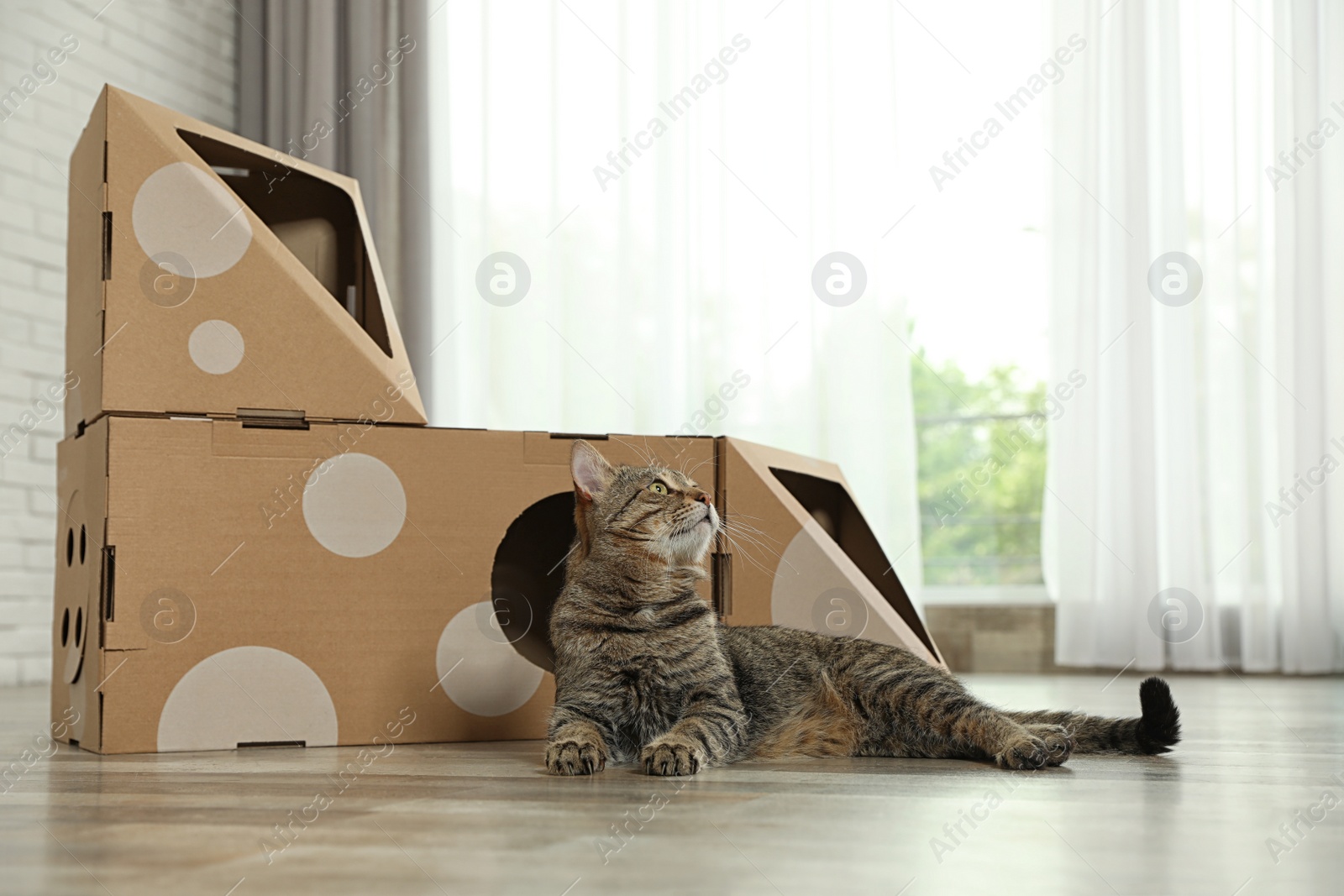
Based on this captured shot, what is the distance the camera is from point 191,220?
1622mm

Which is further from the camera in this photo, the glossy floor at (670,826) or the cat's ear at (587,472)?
the cat's ear at (587,472)

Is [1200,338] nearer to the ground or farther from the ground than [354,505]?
farther from the ground

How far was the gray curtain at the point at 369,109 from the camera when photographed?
388cm

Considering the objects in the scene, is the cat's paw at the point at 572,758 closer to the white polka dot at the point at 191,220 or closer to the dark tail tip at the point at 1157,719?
the dark tail tip at the point at 1157,719

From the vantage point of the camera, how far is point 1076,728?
1.53m

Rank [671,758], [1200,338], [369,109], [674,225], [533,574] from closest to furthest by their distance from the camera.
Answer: [671,758], [533,574], [1200,338], [674,225], [369,109]

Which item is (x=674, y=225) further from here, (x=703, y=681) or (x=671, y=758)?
(x=671, y=758)

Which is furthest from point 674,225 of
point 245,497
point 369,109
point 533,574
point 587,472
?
point 245,497

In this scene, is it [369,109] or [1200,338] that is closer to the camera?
[1200,338]

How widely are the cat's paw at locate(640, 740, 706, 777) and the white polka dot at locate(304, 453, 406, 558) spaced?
A: 0.59 metres

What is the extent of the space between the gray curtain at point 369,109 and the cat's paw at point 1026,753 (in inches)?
116

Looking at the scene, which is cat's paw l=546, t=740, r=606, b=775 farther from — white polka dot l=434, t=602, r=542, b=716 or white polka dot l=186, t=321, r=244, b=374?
white polka dot l=186, t=321, r=244, b=374

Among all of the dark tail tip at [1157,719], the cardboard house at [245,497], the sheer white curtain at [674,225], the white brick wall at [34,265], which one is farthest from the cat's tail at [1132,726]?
the white brick wall at [34,265]

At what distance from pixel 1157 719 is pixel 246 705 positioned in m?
1.30
